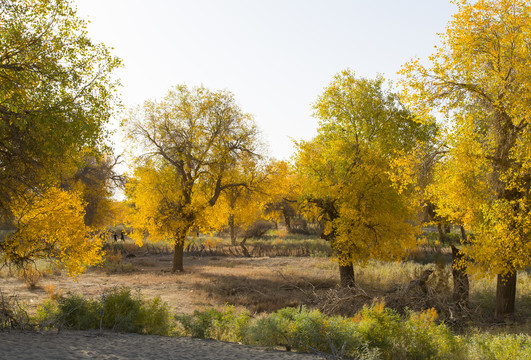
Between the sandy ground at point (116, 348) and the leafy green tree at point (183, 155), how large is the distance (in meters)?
15.0

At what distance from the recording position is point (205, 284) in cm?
2039

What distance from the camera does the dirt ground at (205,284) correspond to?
16406 millimetres

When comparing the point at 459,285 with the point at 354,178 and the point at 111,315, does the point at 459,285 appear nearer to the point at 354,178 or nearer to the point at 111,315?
the point at 354,178

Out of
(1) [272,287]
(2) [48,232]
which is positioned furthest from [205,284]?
(2) [48,232]

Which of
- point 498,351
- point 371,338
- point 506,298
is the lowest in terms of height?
point 506,298

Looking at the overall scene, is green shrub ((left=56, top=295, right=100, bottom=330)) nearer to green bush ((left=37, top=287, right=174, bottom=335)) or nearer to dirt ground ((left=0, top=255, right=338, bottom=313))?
green bush ((left=37, top=287, right=174, bottom=335))

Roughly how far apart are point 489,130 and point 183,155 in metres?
15.4

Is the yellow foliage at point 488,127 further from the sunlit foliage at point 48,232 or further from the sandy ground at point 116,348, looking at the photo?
the sunlit foliage at point 48,232

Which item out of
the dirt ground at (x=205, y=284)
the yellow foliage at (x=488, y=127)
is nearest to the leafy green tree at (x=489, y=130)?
the yellow foliage at (x=488, y=127)

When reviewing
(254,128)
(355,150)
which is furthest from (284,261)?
(355,150)

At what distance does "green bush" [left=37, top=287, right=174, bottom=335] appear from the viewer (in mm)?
9539

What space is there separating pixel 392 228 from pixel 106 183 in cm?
2880

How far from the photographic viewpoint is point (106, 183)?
1507 inches

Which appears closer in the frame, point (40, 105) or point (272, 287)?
point (40, 105)
